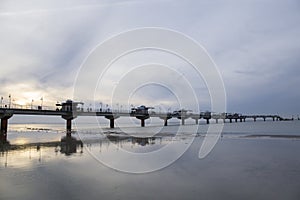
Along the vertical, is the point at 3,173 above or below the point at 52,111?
below

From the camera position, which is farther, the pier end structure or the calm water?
the pier end structure

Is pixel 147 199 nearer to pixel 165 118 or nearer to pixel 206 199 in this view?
pixel 206 199

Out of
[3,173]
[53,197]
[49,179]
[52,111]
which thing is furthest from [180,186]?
[52,111]

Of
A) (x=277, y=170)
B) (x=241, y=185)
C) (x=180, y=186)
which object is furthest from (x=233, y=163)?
(x=180, y=186)

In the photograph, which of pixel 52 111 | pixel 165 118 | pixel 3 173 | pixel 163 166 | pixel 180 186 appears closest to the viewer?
pixel 180 186

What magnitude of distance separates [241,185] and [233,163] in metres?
6.48

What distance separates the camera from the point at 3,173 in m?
14.3

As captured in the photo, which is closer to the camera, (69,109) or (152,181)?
(152,181)

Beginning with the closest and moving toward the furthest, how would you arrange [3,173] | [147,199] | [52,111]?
[147,199], [3,173], [52,111]

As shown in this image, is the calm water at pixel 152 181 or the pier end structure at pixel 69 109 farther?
the pier end structure at pixel 69 109

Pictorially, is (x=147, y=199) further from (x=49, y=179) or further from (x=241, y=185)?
(x=49, y=179)

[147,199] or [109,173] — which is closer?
[147,199]

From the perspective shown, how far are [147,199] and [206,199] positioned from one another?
7.36ft

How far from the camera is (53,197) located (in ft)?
33.1
